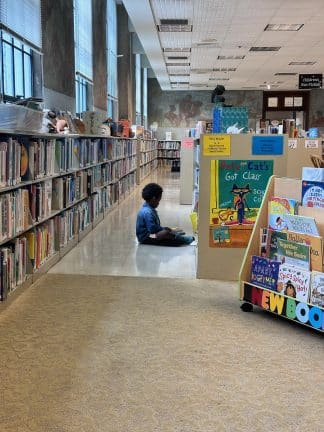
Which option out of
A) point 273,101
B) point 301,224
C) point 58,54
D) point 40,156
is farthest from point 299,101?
point 301,224

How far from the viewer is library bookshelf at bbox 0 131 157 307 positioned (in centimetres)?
407

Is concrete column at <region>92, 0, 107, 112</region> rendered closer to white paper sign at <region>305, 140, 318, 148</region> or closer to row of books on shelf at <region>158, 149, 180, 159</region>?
white paper sign at <region>305, 140, 318, 148</region>

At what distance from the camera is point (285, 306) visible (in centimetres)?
369

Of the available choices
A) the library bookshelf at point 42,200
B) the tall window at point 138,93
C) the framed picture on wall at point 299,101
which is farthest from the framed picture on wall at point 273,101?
the library bookshelf at point 42,200

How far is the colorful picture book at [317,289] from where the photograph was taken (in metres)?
3.45

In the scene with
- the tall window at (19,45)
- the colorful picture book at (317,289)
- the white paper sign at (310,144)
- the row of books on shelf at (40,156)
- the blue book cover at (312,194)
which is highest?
the tall window at (19,45)

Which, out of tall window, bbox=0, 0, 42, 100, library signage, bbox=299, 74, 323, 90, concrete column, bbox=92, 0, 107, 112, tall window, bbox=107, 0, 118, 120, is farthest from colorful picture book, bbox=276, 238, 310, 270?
library signage, bbox=299, 74, 323, 90

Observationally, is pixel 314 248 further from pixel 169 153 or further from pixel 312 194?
pixel 169 153

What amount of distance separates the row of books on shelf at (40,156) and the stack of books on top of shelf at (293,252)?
203cm

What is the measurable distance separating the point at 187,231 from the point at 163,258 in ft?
5.97

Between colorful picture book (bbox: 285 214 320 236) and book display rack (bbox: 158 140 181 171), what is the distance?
72.9 feet

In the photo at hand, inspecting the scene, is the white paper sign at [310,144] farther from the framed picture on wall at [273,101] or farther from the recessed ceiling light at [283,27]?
the framed picture on wall at [273,101]

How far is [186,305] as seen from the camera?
4164mm

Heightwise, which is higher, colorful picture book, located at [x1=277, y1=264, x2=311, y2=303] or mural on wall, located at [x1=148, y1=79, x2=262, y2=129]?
mural on wall, located at [x1=148, y1=79, x2=262, y2=129]
